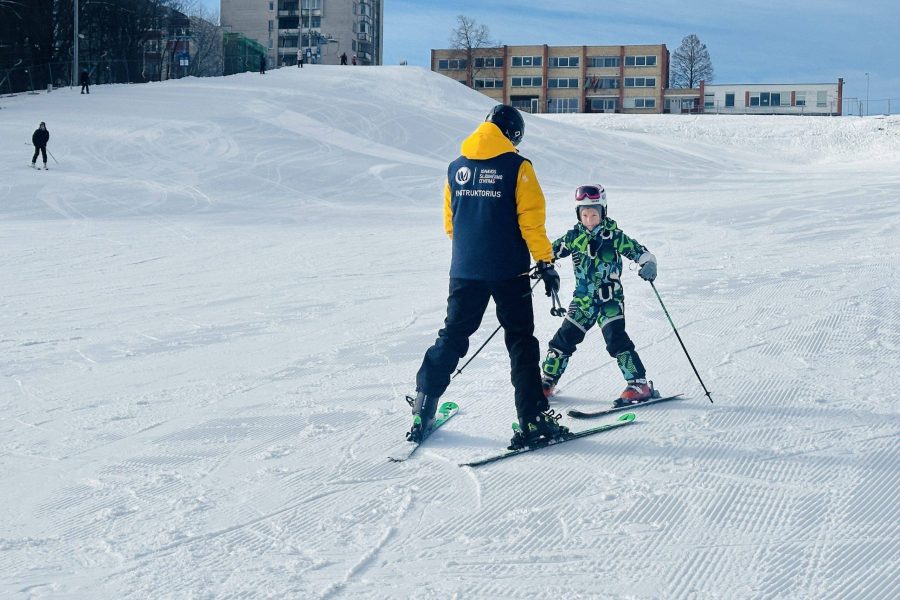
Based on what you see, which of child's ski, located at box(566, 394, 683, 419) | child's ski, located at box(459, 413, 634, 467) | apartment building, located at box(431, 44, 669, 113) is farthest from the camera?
apartment building, located at box(431, 44, 669, 113)

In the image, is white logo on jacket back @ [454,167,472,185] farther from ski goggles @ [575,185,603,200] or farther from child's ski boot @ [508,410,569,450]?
child's ski boot @ [508,410,569,450]

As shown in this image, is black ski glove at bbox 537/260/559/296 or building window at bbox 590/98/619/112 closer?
black ski glove at bbox 537/260/559/296

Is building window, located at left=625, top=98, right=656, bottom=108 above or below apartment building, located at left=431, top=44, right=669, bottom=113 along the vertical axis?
below

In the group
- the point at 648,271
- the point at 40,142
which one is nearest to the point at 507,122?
the point at 648,271

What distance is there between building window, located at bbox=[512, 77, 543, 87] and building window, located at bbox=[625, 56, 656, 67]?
7.85 metres

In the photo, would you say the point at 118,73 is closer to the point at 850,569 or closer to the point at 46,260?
the point at 46,260

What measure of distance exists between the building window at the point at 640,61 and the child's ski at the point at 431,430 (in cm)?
7856

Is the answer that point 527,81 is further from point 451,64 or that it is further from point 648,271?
point 648,271

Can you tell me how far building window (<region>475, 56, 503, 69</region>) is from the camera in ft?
261

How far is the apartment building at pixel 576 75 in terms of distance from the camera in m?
79.1

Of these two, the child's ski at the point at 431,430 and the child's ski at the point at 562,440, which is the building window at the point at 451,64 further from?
the child's ski at the point at 562,440

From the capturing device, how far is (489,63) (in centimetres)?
7975

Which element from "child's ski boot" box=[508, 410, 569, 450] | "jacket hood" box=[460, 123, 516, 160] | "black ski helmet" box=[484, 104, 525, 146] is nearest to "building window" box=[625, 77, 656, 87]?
"black ski helmet" box=[484, 104, 525, 146]

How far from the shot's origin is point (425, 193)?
72.9ft
